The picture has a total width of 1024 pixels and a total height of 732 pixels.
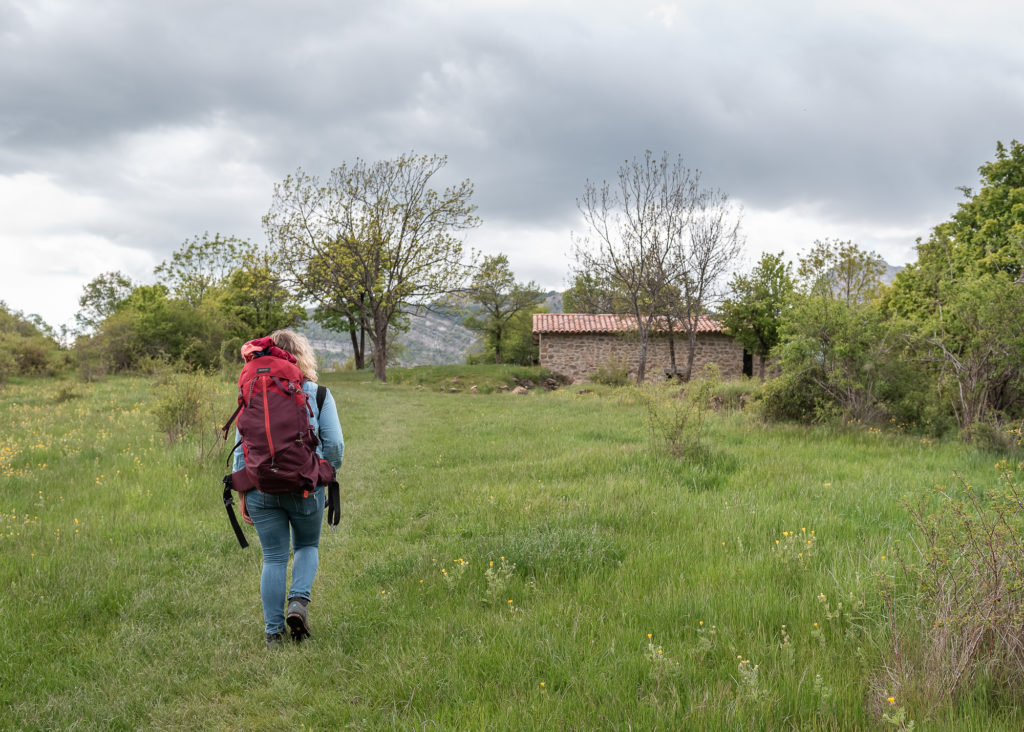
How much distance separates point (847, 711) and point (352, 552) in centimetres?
434

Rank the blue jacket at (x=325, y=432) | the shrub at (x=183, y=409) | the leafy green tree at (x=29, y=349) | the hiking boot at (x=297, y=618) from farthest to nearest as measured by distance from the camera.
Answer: the leafy green tree at (x=29, y=349) → the shrub at (x=183, y=409) → the blue jacket at (x=325, y=432) → the hiking boot at (x=297, y=618)

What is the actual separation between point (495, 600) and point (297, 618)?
4.37 feet

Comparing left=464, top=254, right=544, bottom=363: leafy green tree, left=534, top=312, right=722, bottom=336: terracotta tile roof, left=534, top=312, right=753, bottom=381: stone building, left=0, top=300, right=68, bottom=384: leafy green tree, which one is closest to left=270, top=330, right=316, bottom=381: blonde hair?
left=0, top=300, right=68, bottom=384: leafy green tree

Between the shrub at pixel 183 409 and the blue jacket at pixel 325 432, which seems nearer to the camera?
the blue jacket at pixel 325 432

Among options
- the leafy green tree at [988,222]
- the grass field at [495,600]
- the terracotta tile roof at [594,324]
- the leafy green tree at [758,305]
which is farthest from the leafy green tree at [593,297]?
the grass field at [495,600]

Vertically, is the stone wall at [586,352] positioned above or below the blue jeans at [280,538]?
above

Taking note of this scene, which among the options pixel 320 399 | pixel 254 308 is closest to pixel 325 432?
pixel 320 399

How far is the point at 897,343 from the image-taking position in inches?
438

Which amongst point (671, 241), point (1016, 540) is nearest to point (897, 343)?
point (1016, 540)

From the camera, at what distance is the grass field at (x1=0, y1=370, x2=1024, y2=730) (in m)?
2.95

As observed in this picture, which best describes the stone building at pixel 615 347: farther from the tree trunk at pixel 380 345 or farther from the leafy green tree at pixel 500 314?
the leafy green tree at pixel 500 314

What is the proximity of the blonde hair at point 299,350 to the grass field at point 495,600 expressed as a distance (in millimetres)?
1797

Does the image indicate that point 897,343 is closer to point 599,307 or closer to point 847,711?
point 847,711

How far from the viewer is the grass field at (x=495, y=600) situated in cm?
295
